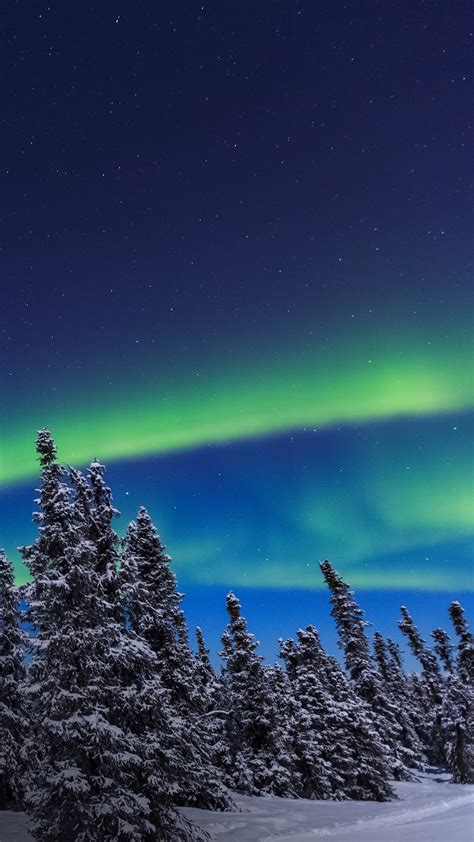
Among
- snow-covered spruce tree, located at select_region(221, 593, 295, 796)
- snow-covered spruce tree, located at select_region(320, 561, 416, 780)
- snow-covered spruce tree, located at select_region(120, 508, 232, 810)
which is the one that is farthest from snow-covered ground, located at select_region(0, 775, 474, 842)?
snow-covered spruce tree, located at select_region(320, 561, 416, 780)

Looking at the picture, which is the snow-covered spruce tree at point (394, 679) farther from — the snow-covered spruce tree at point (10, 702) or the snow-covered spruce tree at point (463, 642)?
the snow-covered spruce tree at point (10, 702)

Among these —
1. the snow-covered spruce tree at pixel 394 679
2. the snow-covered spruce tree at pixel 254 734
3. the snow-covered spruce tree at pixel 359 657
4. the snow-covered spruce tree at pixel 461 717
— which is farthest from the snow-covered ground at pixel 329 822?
the snow-covered spruce tree at pixel 394 679

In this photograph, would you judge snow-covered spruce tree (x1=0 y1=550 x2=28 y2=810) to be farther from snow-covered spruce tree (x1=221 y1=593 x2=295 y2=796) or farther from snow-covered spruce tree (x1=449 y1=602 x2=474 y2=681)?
snow-covered spruce tree (x1=449 y1=602 x2=474 y2=681)

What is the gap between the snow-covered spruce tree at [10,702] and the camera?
23.5m

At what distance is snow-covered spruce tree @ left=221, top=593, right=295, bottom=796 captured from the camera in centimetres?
2872

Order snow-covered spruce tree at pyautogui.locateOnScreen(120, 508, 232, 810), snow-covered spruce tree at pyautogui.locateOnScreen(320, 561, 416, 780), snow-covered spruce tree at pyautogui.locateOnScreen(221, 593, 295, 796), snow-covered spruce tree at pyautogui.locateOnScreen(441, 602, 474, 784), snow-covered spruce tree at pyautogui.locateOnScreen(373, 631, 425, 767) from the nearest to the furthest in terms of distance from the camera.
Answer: snow-covered spruce tree at pyautogui.locateOnScreen(120, 508, 232, 810), snow-covered spruce tree at pyautogui.locateOnScreen(221, 593, 295, 796), snow-covered spruce tree at pyautogui.locateOnScreen(320, 561, 416, 780), snow-covered spruce tree at pyautogui.locateOnScreen(441, 602, 474, 784), snow-covered spruce tree at pyautogui.locateOnScreen(373, 631, 425, 767)

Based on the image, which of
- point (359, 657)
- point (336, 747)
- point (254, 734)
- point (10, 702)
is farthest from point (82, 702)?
point (359, 657)

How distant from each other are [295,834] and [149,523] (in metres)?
13.4

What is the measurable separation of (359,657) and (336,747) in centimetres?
705

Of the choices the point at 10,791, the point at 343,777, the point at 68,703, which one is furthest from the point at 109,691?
the point at 343,777

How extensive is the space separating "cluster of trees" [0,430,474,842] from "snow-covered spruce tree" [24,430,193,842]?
47 millimetres

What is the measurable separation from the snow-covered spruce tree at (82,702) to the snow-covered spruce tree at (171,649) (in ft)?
4.09

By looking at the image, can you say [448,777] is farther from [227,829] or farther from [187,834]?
[187,834]

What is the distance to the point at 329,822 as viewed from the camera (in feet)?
70.1
